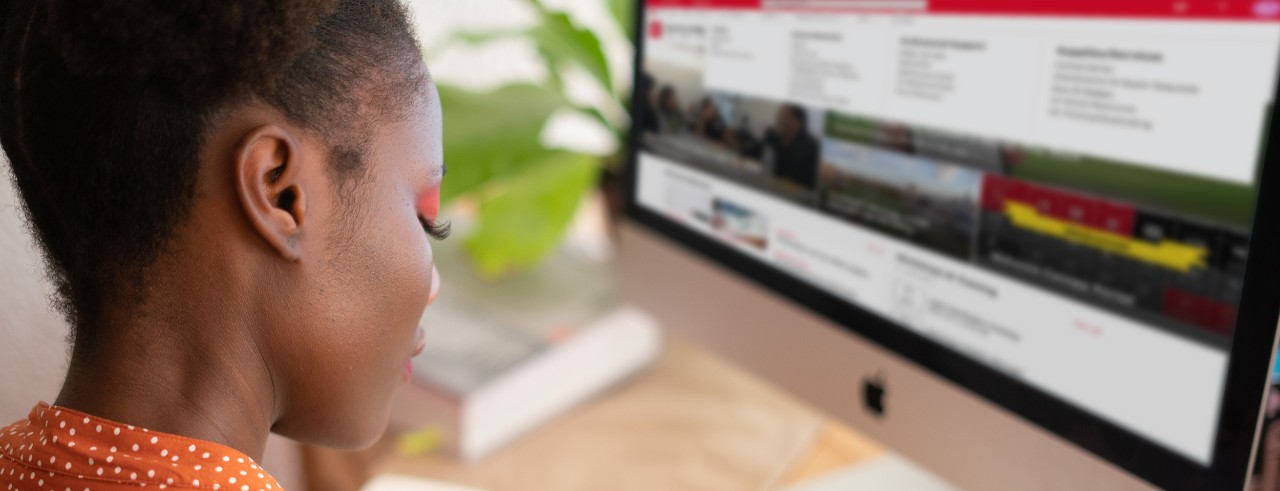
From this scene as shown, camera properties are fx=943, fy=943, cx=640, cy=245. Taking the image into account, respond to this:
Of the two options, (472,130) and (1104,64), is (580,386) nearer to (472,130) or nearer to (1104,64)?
(472,130)

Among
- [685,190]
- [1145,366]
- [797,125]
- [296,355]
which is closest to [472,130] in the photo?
[685,190]

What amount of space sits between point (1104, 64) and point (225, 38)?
0.36 metres

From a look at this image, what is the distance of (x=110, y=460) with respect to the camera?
348 mm

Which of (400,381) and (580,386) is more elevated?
(400,381)

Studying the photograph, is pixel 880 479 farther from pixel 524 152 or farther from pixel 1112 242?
pixel 524 152

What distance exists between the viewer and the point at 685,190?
2.29ft

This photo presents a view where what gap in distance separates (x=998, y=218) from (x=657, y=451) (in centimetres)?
35

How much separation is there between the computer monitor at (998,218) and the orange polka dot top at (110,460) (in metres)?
0.35

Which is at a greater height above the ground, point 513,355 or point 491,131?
point 491,131

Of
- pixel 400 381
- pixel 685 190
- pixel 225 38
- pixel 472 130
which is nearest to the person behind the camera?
pixel 225 38

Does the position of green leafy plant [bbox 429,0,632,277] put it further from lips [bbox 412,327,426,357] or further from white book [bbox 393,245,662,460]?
lips [bbox 412,327,426,357]

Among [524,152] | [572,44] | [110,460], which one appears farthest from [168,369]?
[572,44]

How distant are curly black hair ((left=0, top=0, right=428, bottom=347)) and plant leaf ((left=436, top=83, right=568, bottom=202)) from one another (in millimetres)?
405

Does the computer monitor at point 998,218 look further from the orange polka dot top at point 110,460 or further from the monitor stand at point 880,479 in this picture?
the orange polka dot top at point 110,460
